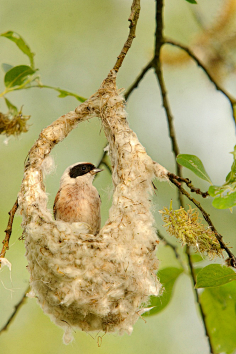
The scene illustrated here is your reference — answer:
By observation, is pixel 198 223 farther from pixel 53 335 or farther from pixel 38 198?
pixel 53 335

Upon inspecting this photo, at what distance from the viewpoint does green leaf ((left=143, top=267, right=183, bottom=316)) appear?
3.49 m

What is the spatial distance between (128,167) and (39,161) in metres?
0.69

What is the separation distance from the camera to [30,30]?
9.03 meters

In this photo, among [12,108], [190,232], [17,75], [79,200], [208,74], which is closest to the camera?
[190,232]

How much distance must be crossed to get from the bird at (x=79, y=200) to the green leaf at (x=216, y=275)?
52.2 inches

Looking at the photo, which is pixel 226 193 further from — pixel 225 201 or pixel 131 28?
pixel 131 28

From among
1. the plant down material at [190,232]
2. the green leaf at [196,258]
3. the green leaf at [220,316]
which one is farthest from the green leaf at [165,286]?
the plant down material at [190,232]

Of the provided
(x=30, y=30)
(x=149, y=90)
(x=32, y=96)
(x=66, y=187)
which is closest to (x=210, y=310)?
(x=66, y=187)

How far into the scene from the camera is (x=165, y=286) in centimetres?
355

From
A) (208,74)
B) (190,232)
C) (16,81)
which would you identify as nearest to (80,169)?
(16,81)

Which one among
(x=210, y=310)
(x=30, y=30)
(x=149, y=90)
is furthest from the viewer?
(x=30, y=30)

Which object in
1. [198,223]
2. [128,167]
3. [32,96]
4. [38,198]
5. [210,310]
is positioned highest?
A: [32,96]

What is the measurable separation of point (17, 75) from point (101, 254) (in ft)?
4.89

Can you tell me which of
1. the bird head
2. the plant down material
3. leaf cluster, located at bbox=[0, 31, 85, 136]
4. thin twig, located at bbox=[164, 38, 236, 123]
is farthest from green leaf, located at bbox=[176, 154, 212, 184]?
the bird head
